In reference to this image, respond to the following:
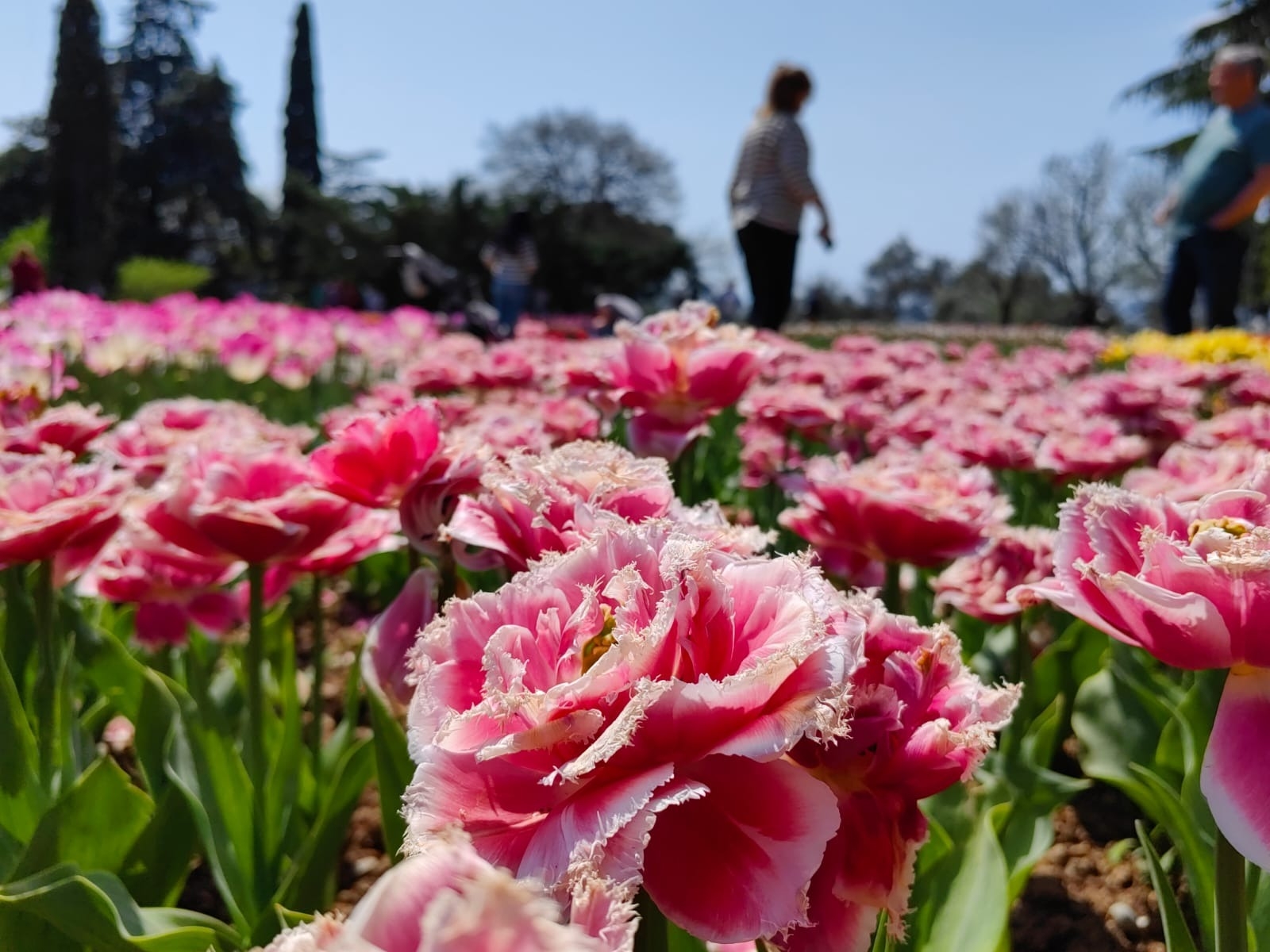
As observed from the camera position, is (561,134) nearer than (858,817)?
No

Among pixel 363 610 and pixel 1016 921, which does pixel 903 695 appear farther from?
pixel 363 610

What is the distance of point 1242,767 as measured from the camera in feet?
1.97

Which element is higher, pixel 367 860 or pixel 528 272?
pixel 528 272

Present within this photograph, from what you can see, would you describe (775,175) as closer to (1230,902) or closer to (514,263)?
(1230,902)

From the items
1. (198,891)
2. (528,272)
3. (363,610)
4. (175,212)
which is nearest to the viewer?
(198,891)

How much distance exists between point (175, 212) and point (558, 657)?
4201 centimetres

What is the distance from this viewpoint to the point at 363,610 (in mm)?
A: 2891

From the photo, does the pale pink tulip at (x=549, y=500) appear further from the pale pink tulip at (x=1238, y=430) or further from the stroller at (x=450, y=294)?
the stroller at (x=450, y=294)

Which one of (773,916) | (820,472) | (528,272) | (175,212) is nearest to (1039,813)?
(820,472)

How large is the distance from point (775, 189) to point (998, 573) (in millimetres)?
4700

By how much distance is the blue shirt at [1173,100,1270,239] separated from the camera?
19.5ft

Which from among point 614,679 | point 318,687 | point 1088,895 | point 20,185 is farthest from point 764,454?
point 20,185

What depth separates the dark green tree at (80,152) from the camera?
74.8ft

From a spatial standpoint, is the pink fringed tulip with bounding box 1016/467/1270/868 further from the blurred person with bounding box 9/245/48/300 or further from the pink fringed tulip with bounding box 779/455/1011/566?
the blurred person with bounding box 9/245/48/300
